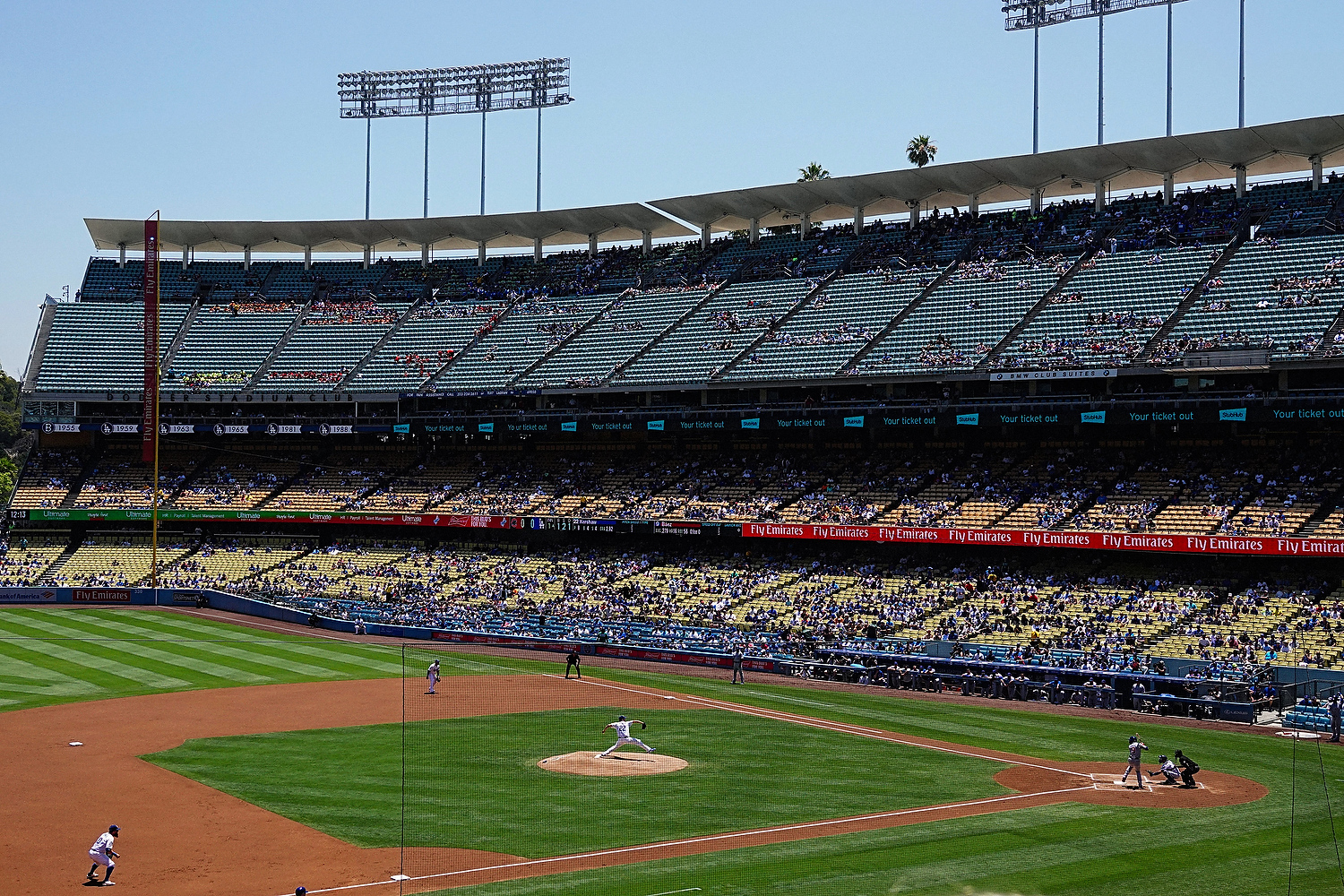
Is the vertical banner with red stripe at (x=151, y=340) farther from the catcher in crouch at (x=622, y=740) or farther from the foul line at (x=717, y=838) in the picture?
the foul line at (x=717, y=838)

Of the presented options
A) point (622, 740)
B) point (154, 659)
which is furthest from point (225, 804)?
point (154, 659)

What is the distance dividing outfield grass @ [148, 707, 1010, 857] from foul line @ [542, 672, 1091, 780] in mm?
454

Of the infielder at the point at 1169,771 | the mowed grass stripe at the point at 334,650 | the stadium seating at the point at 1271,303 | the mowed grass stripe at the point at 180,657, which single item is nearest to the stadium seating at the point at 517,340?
the mowed grass stripe at the point at 334,650

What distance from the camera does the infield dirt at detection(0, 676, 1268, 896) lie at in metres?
20.4

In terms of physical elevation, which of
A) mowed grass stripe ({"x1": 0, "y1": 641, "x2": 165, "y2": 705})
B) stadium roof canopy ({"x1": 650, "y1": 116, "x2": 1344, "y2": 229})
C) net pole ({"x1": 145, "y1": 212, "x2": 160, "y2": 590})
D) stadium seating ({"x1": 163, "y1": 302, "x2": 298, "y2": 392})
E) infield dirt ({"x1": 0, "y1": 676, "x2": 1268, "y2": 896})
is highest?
stadium roof canopy ({"x1": 650, "y1": 116, "x2": 1344, "y2": 229})

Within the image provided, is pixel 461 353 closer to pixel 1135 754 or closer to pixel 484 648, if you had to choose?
pixel 484 648

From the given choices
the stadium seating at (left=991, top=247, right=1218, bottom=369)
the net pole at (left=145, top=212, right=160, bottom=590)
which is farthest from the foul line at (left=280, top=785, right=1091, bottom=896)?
the net pole at (left=145, top=212, right=160, bottom=590)

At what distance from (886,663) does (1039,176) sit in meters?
29.1

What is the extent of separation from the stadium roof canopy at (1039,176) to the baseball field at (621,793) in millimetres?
29537

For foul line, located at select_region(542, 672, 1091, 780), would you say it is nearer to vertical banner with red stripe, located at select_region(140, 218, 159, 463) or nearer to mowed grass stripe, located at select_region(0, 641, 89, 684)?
mowed grass stripe, located at select_region(0, 641, 89, 684)

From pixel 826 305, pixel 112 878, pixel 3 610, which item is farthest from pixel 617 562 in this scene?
pixel 112 878

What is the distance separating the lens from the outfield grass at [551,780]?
75.4 ft

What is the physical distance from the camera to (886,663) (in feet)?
134

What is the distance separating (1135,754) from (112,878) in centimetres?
1910
